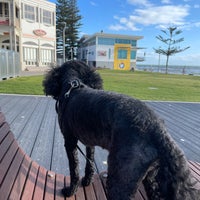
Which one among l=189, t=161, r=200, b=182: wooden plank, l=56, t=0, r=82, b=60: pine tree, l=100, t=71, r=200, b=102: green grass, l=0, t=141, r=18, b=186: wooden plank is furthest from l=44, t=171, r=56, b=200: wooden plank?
l=56, t=0, r=82, b=60: pine tree

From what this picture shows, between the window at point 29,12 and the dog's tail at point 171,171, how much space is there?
26329 mm

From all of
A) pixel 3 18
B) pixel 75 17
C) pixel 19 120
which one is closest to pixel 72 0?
pixel 75 17

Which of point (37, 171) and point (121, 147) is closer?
point (121, 147)

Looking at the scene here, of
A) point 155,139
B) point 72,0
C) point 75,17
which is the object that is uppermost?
point 72,0

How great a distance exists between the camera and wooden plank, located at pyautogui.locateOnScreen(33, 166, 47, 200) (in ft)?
5.94

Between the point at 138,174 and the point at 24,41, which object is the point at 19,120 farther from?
the point at 24,41

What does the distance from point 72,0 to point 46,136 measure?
1978 inches

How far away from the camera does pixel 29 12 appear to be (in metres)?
24.3

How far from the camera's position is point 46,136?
3631 mm

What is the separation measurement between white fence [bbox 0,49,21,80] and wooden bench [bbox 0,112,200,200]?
34.2 feet

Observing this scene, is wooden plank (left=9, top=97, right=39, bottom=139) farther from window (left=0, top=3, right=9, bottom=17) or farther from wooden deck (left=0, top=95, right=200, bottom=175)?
window (left=0, top=3, right=9, bottom=17)

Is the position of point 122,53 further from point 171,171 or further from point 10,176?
point 171,171

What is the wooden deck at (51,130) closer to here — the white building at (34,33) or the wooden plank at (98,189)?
the wooden plank at (98,189)

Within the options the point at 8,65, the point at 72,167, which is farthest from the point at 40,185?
the point at 8,65
